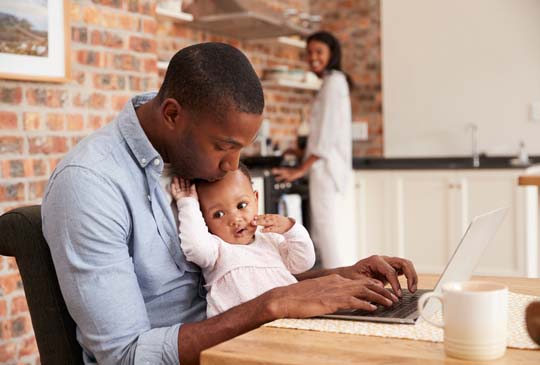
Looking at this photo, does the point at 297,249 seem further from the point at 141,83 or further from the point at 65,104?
the point at 141,83

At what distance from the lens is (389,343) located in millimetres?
1118

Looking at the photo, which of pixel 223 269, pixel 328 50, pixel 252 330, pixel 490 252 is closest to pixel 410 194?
pixel 490 252

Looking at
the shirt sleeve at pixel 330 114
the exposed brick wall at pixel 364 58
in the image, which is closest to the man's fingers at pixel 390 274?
the shirt sleeve at pixel 330 114

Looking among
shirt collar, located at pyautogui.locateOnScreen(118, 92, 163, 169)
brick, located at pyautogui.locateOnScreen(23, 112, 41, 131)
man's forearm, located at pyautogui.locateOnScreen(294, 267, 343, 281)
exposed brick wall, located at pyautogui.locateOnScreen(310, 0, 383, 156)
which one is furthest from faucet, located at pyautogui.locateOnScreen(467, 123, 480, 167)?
shirt collar, located at pyautogui.locateOnScreen(118, 92, 163, 169)

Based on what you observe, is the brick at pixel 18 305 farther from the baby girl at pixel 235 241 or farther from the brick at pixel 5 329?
the baby girl at pixel 235 241

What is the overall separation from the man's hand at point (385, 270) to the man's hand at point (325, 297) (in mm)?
179

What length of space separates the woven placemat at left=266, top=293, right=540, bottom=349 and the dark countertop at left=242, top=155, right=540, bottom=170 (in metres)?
3.47

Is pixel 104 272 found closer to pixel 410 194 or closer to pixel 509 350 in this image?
pixel 509 350

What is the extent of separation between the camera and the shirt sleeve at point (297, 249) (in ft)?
5.60

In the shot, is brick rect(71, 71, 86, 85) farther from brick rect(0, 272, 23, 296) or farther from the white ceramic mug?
the white ceramic mug

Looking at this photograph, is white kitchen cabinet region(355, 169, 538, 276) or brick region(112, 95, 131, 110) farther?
white kitchen cabinet region(355, 169, 538, 276)

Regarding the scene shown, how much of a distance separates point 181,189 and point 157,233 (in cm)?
21

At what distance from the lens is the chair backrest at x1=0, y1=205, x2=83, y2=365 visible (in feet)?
4.58

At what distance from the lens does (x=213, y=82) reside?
144 centimetres
